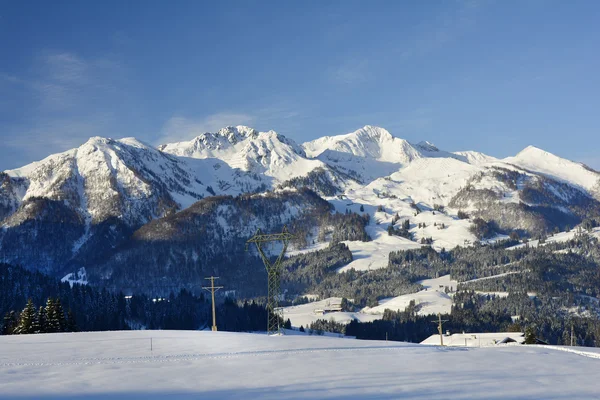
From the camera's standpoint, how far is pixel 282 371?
34750mm

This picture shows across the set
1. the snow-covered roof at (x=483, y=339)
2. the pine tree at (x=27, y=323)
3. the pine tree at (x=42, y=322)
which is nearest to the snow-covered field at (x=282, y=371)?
the pine tree at (x=27, y=323)

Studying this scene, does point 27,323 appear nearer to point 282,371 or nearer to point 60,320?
point 60,320

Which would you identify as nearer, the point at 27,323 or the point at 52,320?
the point at 27,323

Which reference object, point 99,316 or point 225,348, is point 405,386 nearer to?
point 225,348

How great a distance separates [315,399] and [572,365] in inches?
814

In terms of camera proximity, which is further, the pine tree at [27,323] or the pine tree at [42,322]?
the pine tree at [42,322]

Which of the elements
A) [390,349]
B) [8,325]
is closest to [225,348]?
[390,349]

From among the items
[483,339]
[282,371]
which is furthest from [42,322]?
[483,339]

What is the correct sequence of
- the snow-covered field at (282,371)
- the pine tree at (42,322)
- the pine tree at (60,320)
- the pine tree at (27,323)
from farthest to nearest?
the pine tree at (60,320)
the pine tree at (42,322)
the pine tree at (27,323)
the snow-covered field at (282,371)

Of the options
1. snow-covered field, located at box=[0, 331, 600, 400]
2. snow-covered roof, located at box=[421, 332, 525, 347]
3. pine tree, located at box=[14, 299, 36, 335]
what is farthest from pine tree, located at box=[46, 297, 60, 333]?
snow-covered roof, located at box=[421, 332, 525, 347]

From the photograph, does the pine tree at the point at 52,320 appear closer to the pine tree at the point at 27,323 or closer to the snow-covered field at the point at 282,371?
the pine tree at the point at 27,323

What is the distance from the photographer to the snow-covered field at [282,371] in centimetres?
2969

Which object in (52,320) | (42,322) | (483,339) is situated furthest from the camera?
(483,339)

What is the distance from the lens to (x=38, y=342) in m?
50.7
